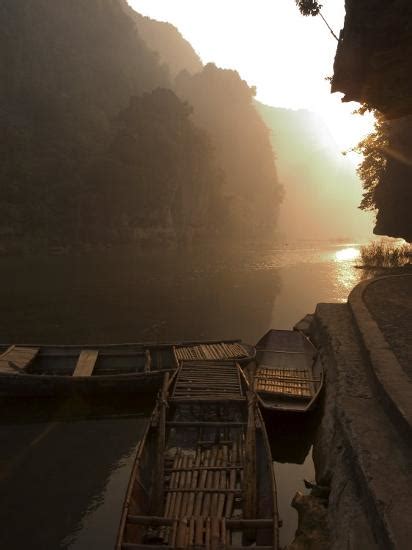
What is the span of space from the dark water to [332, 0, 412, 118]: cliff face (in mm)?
11267

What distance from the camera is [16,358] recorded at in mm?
15125

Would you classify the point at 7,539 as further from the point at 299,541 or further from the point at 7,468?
the point at 299,541

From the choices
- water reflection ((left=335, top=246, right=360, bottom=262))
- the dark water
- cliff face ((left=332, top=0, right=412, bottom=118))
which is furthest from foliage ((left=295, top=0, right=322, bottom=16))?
water reflection ((left=335, top=246, right=360, bottom=262))

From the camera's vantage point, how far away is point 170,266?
5584 cm

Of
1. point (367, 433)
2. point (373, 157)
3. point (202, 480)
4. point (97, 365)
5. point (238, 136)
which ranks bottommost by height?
point (97, 365)

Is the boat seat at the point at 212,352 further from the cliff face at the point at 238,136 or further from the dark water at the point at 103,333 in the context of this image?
the cliff face at the point at 238,136

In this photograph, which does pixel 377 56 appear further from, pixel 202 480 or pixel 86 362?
pixel 86 362

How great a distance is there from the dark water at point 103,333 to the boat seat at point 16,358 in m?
1.18

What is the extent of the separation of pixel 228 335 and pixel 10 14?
11018 cm

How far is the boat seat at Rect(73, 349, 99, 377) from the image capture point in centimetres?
1461

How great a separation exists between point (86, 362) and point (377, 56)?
14.2 m

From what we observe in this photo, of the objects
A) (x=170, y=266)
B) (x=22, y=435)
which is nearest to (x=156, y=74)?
(x=170, y=266)

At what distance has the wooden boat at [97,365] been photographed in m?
13.7

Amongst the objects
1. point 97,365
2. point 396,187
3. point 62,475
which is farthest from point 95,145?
point 62,475
